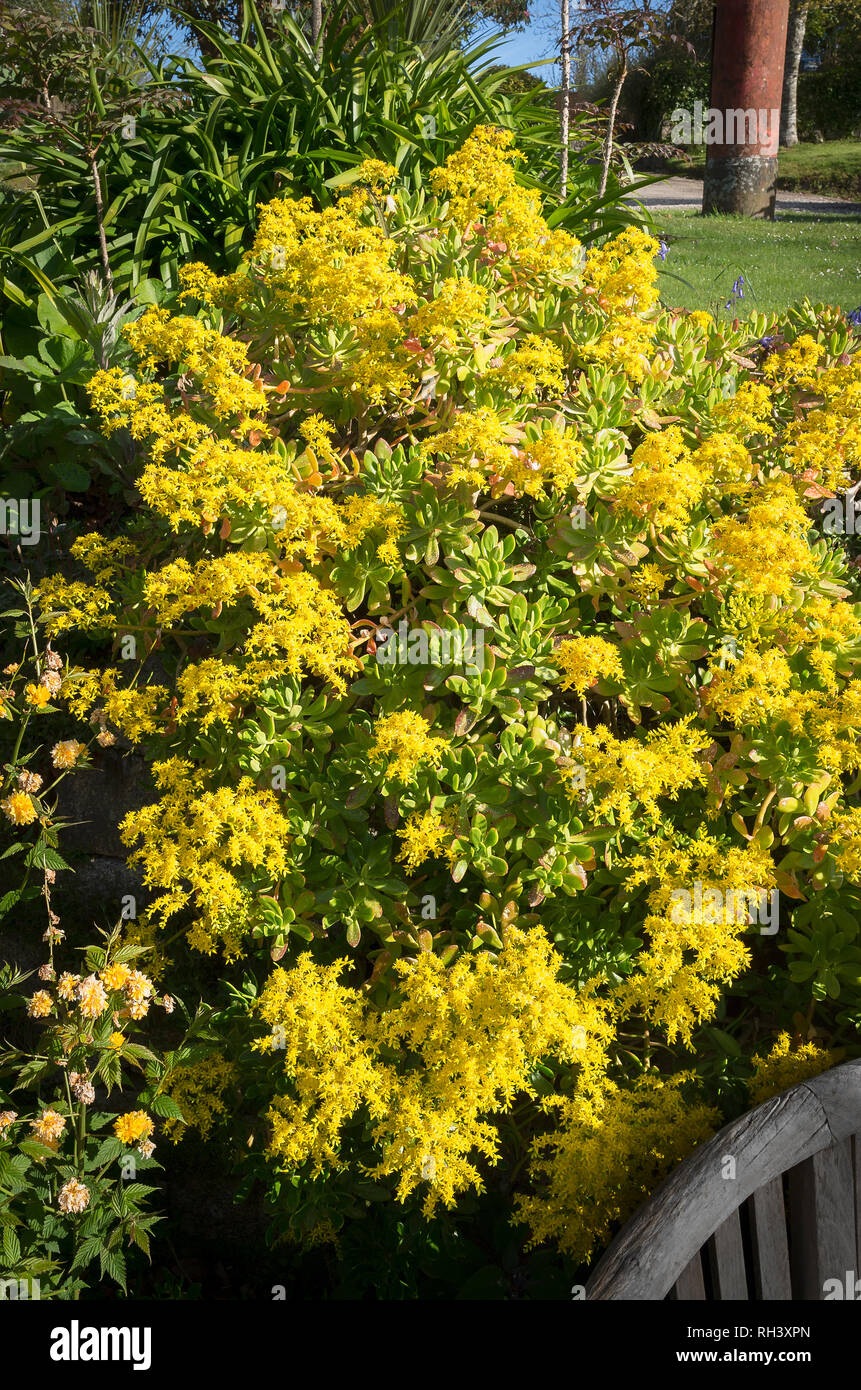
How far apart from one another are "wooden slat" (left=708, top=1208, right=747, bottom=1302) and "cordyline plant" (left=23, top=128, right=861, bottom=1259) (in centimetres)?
26

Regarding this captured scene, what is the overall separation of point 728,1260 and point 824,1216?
20cm

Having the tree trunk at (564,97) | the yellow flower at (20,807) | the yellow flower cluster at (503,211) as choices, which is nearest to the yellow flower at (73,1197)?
the yellow flower at (20,807)

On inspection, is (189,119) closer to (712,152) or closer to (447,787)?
(447,787)

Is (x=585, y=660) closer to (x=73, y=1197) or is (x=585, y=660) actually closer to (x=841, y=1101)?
(x=841, y=1101)

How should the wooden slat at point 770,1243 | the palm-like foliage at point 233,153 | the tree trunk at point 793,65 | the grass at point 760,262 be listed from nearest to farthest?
the wooden slat at point 770,1243, the palm-like foliage at point 233,153, the grass at point 760,262, the tree trunk at point 793,65

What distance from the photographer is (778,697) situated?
2146mm

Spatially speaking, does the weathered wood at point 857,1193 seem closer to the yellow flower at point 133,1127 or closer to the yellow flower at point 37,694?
the yellow flower at point 133,1127

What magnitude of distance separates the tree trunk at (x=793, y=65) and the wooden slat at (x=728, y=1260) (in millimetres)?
28544

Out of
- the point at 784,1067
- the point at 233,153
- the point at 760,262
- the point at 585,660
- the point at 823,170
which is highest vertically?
the point at 823,170

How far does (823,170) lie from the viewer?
23.4 metres

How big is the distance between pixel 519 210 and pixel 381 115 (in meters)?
2.29

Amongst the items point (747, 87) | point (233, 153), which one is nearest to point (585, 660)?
point (233, 153)

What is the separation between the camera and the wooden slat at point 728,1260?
5.65 ft
